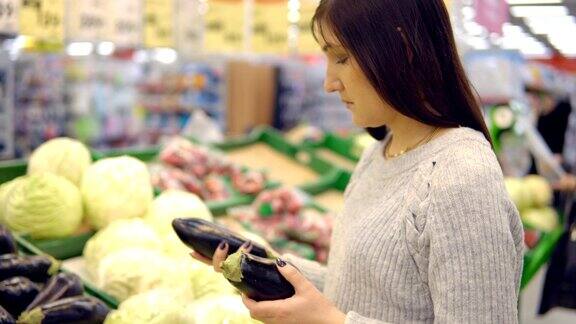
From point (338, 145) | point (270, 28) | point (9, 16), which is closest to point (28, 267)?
point (9, 16)

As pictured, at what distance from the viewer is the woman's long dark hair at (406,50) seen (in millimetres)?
1291

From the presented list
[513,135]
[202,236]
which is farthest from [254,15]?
[202,236]

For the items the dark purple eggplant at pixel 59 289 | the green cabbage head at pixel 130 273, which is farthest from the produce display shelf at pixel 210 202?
the dark purple eggplant at pixel 59 289

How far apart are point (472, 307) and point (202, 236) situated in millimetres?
696

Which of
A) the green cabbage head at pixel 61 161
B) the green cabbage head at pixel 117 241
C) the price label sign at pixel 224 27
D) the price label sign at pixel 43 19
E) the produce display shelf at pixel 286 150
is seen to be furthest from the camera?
the price label sign at pixel 224 27

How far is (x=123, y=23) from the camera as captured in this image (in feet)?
13.1

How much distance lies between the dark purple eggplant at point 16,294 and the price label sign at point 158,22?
2864 mm

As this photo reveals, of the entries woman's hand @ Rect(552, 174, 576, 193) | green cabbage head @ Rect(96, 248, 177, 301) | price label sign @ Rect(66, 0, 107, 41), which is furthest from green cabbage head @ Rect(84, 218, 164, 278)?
woman's hand @ Rect(552, 174, 576, 193)

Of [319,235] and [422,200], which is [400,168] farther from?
[319,235]

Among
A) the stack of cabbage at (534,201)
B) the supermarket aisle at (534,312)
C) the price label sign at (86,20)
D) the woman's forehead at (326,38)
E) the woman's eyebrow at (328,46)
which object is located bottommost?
the supermarket aisle at (534,312)

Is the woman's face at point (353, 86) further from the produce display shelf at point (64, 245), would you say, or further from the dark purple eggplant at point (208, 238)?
the produce display shelf at point (64, 245)

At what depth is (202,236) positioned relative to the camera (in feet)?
5.04

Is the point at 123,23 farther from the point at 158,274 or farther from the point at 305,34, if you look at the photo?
the point at 305,34

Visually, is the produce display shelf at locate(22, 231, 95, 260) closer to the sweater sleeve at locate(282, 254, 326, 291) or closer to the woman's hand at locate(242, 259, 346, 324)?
the sweater sleeve at locate(282, 254, 326, 291)
